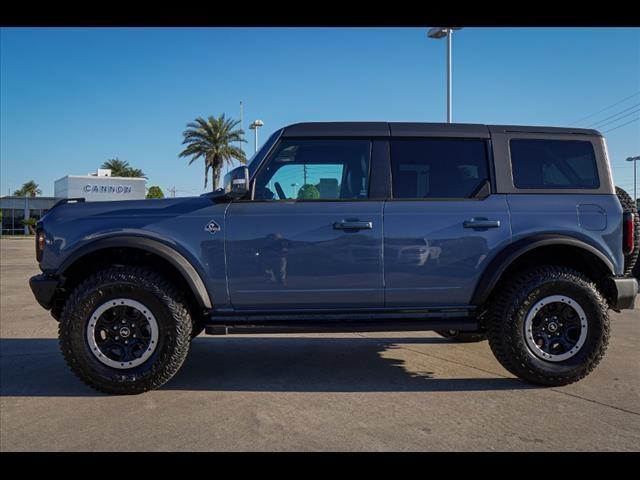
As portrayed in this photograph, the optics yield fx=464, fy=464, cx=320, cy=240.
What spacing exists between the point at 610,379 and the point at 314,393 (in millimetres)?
2611

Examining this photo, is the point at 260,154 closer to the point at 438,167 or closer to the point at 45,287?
the point at 438,167

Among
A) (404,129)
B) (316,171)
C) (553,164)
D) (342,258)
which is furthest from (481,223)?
(316,171)

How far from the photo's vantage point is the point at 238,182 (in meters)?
3.74

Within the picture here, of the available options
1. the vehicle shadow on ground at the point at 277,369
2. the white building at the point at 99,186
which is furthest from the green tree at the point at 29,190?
the vehicle shadow on ground at the point at 277,369

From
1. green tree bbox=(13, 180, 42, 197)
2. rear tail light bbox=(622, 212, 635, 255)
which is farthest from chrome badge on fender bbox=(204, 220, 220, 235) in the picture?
green tree bbox=(13, 180, 42, 197)

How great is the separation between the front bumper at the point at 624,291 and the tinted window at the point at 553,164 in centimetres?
84

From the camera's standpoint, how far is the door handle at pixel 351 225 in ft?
12.5

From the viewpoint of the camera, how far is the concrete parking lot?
2873 mm

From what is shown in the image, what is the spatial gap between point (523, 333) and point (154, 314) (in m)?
3.02

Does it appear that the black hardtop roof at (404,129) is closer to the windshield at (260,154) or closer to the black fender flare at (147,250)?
the windshield at (260,154)

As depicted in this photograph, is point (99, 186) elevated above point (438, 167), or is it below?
above

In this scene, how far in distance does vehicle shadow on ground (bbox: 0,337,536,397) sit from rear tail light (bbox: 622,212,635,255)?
1.50 metres

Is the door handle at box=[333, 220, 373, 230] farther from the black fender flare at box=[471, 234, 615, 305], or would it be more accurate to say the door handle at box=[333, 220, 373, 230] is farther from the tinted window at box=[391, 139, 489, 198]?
the black fender flare at box=[471, 234, 615, 305]

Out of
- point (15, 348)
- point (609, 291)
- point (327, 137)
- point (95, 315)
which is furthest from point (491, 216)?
point (15, 348)
